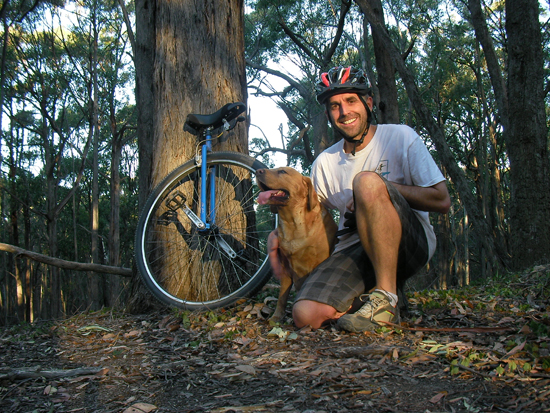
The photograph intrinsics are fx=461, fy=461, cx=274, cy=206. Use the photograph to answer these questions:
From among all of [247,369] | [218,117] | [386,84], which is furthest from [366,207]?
[386,84]

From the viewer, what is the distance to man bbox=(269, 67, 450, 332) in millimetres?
2924

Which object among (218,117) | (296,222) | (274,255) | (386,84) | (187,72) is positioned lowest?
(274,255)

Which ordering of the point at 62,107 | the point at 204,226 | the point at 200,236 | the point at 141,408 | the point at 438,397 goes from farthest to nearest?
the point at 62,107, the point at 200,236, the point at 204,226, the point at 141,408, the point at 438,397

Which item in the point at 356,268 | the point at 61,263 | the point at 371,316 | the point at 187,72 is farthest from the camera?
the point at 61,263

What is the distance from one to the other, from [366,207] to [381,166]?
0.52 metres

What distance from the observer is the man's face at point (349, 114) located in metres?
3.33

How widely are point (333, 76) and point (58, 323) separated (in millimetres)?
2939

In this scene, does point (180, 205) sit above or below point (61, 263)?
above

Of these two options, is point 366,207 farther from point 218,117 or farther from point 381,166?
point 218,117

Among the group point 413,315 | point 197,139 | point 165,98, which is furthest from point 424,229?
point 165,98

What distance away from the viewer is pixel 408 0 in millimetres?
17500

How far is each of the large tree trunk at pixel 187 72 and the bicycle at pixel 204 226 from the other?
19 cm

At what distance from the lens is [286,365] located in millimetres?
2311

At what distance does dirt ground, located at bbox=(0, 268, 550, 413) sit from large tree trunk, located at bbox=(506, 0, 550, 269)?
349 cm
